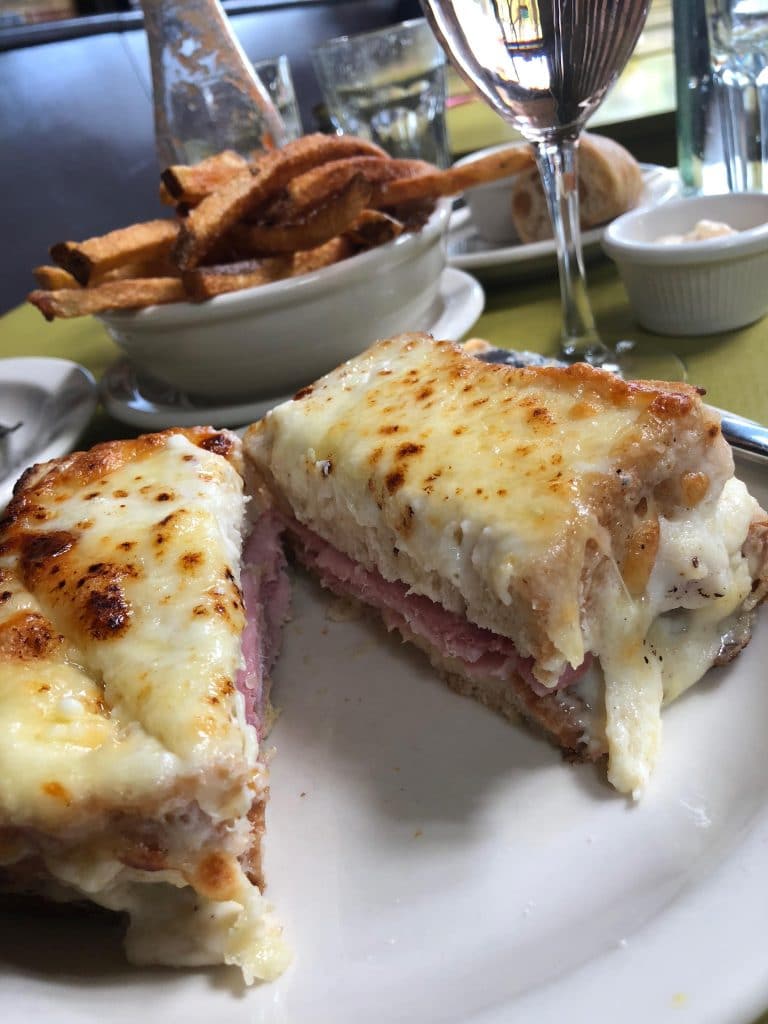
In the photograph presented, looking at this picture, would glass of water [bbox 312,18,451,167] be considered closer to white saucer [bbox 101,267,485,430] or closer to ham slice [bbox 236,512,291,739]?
white saucer [bbox 101,267,485,430]

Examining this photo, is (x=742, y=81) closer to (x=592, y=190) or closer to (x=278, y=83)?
(x=592, y=190)

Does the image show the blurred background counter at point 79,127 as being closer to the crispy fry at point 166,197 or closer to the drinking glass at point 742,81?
the drinking glass at point 742,81

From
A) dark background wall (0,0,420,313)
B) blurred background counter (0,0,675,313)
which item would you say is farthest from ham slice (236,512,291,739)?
dark background wall (0,0,420,313)

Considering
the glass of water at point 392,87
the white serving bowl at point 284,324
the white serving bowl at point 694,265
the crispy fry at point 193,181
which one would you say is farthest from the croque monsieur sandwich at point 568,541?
the glass of water at point 392,87

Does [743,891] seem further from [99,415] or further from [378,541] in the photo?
[99,415]

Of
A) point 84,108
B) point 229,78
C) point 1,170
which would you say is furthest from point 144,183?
point 229,78

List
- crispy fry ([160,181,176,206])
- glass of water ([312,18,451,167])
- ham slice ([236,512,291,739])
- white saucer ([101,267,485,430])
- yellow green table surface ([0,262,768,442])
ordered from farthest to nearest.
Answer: glass of water ([312,18,451,167]) → crispy fry ([160,181,176,206]) → white saucer ([101,267,485,430]) → yellow green table surface ([0,262,768,442]) → ham slice ([236,512,291,739])

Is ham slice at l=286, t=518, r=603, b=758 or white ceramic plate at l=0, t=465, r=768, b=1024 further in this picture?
ham slice at l=286, t=518, r=603, b=758
